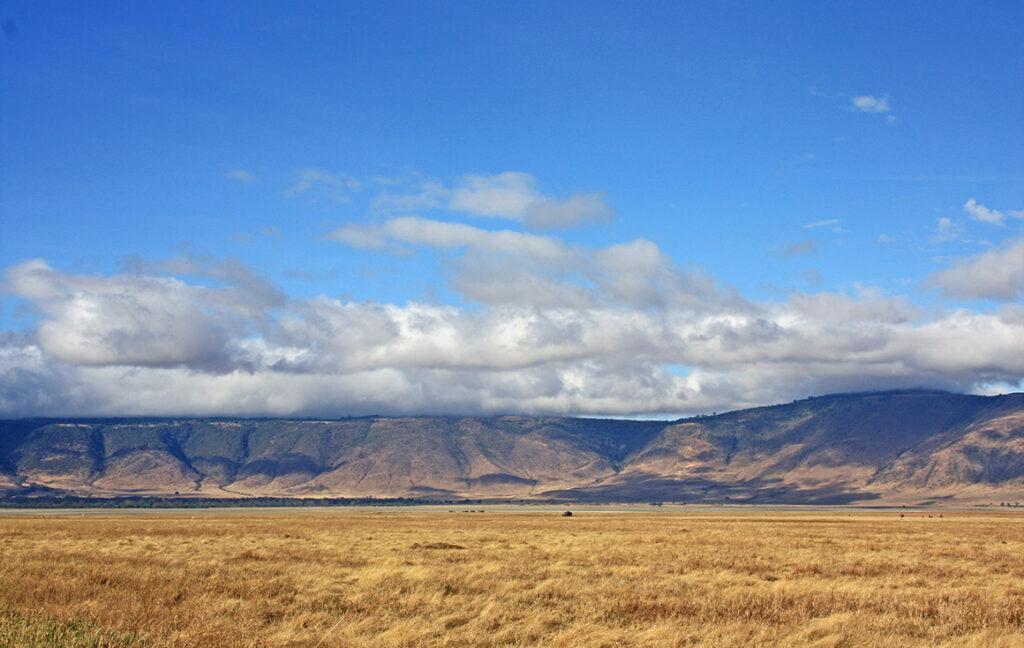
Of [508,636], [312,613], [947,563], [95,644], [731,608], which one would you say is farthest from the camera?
[947,563]

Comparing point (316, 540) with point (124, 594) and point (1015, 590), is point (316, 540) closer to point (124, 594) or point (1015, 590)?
point (124, 594)

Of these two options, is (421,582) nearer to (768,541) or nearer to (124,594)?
(124,594)

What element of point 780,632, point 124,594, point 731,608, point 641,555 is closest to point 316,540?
point 641,555

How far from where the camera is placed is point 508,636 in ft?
64.4

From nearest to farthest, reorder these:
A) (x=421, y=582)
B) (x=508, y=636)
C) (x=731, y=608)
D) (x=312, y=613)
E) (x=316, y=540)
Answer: (x=508, y=636), (x=312, y=613), (x=731, y=608), (x=421, y=582), (x=316, y=540)

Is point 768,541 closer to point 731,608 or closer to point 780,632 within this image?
point 731,608

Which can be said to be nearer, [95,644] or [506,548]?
[95,644]

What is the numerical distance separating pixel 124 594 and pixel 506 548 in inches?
1019

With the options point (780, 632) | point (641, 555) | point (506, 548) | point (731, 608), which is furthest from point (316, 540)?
point (780, 632)

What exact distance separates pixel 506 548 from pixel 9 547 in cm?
2340

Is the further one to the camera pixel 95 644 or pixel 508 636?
pixel 508 636

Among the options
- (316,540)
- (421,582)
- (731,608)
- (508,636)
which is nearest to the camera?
(508,636)

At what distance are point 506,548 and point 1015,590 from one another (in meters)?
24.1

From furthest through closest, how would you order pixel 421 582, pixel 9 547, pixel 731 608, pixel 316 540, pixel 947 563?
pixel 316 540 < pixel 9 547 < pixel 947 563 < pixel 421 582 < pixel 731 608
